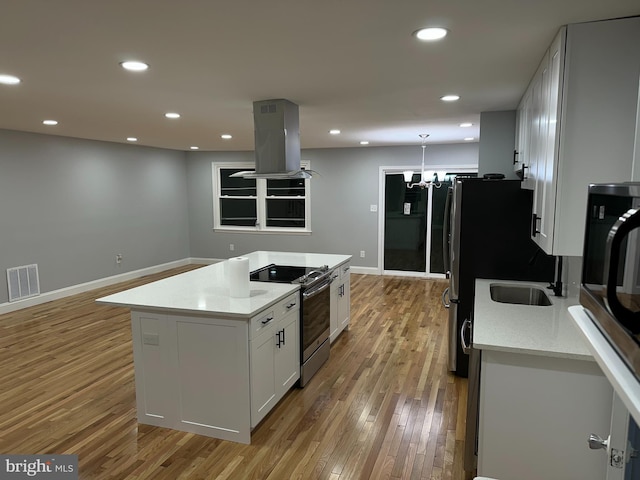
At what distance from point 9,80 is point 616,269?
3.52 m

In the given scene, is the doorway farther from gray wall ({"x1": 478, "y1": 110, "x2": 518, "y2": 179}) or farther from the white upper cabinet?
the white upper cabinet

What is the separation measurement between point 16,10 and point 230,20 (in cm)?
86

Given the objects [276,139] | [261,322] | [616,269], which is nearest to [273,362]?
[261,322]

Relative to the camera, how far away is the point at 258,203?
28.2ft

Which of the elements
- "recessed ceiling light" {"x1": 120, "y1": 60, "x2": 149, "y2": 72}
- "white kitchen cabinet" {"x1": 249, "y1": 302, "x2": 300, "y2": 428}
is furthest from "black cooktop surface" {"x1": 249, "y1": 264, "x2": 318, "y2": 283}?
"recessed ceiling light" {"x1": 120, "y1": 60, "x2": 149, "y2": 72}

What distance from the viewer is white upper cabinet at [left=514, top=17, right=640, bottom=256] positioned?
6.35ft

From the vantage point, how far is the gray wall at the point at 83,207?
18.4 ft

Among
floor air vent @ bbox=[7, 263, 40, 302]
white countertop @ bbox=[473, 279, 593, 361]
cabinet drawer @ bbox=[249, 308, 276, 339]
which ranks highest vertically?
white countertop @ bbox=[473, 279, 593, 361]

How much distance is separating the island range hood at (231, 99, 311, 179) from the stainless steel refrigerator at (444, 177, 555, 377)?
4.59ft

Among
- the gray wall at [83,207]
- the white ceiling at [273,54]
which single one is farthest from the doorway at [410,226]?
the gray wall at [83,207]

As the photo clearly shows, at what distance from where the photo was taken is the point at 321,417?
10.1 ft

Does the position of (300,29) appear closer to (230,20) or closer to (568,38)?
(230,20)

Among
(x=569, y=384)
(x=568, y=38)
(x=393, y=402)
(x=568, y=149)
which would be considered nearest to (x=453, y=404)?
(x=393, y=402)

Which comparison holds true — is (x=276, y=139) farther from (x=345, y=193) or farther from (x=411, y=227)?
(x=411, y=227)
